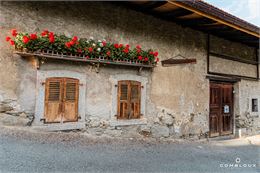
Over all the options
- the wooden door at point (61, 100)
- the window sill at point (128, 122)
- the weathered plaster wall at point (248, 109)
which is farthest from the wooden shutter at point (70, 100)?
the weathered plaster wall at point (248, 109)

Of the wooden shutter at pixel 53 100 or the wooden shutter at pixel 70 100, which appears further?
the wooden shutter at pixel 70 100

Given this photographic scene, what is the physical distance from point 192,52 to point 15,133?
5.88 meters

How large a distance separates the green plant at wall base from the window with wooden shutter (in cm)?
71

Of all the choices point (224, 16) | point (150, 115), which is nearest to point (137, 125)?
point (150, 115)

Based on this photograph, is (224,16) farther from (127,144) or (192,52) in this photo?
(127,144)

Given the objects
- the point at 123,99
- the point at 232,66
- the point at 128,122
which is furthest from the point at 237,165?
the point at 232,66

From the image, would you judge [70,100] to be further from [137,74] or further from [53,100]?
[137,74]

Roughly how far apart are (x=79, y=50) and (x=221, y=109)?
6.21 metres

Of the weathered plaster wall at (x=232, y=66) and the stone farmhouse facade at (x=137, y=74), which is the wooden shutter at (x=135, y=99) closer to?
the stone farmhouse facade at (x=137, y=74)

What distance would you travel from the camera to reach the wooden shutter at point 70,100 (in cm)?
493

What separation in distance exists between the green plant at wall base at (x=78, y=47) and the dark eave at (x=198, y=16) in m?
1.18

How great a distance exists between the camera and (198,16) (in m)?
6.20

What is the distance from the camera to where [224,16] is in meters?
5.95

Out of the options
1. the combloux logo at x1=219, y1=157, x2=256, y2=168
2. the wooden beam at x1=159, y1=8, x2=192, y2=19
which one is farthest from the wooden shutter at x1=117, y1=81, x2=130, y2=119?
the combloux logo at x1=219, y1=157, x2=256, y2=168
